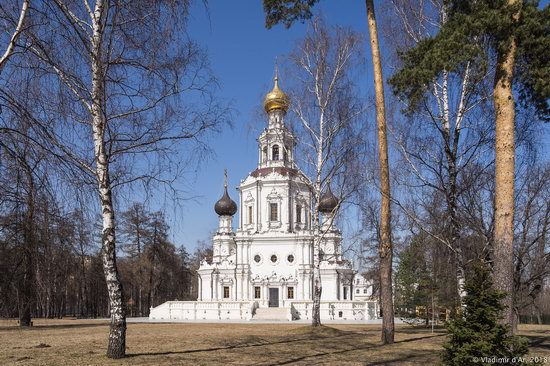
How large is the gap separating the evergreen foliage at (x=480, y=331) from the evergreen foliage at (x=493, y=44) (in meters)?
4.85

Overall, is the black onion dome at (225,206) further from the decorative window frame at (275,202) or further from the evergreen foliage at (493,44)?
the evergreen foliage at (493,44)

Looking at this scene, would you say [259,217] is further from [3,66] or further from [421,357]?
[3,66]

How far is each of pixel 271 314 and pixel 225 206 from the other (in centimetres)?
1948

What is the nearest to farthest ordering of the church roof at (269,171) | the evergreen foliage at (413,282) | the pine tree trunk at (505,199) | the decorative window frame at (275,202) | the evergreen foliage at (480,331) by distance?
1. the evergreen foliage at (480,331)
2. the pine tree trunk at (505,199)
3. the evergreen foliage at (413,282)
4. the decorative window frame at (275,202)
5. the church roof at (269,171)

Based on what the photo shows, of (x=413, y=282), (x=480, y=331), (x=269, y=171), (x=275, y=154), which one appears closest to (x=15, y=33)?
(x=480, y=331)

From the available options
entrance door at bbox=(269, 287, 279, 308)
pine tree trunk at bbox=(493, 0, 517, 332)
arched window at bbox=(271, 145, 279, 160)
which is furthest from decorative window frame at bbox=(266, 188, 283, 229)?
pine tree trunk at bbox=(493, 0, 517, 332)

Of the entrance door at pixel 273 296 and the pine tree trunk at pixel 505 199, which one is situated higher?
the pine tree trunk at pixel 505 199

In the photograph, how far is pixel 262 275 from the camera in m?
51.3

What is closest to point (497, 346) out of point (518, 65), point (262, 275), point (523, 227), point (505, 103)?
point (505, 103)

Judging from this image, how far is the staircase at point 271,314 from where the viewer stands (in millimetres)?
40416

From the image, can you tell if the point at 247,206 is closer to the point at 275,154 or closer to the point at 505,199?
the point at 275,154

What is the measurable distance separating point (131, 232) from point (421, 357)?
40.7 metres

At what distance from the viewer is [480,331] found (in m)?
7.63

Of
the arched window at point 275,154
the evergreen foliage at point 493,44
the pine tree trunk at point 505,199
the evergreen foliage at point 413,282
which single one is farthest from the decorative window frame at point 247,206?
the pine tree trunk at point 505,199
